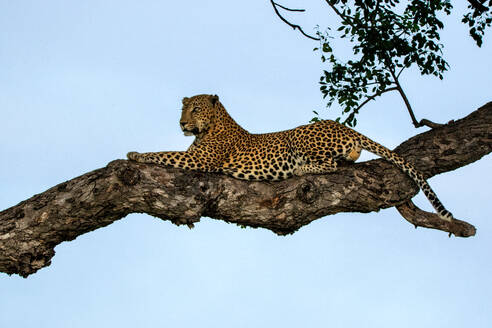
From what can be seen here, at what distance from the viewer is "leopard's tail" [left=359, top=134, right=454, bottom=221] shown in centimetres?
990

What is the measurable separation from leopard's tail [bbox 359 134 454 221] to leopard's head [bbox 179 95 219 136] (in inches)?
102

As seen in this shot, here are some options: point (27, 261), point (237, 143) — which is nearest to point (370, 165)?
point (237, 143)

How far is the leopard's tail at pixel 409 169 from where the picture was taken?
32.5 feet

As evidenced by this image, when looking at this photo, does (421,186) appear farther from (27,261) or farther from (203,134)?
(27,261)

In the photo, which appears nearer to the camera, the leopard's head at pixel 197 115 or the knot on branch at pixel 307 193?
the knot on branch at pixel 307 193

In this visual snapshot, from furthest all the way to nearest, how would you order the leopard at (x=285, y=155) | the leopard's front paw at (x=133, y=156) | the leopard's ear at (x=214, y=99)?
the leopard's ear at (x=214, y=99), the leopard at (x=285, y=155), the leopard's front paw at (x=133, y=156)

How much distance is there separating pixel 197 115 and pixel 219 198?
2.25 meters

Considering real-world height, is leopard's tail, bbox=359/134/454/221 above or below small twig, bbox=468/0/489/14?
below

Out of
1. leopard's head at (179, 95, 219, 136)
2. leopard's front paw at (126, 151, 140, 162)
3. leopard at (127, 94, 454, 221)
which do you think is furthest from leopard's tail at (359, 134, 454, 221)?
leopard's front paw at (126, 151, 140, 162)

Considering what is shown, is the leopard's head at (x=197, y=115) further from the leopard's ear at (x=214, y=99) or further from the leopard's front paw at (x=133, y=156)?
the leopard's front paw at (x=133, y=156)

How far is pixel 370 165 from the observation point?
10.1 metres

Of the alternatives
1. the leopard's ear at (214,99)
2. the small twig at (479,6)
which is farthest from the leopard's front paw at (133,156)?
the small twig at (479,6)

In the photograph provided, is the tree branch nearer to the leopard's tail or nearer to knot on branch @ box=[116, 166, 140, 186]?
the leopard's tail

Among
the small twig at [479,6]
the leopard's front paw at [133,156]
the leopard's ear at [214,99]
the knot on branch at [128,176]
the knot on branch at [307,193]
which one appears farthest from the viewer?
the small twig at [479,6]
